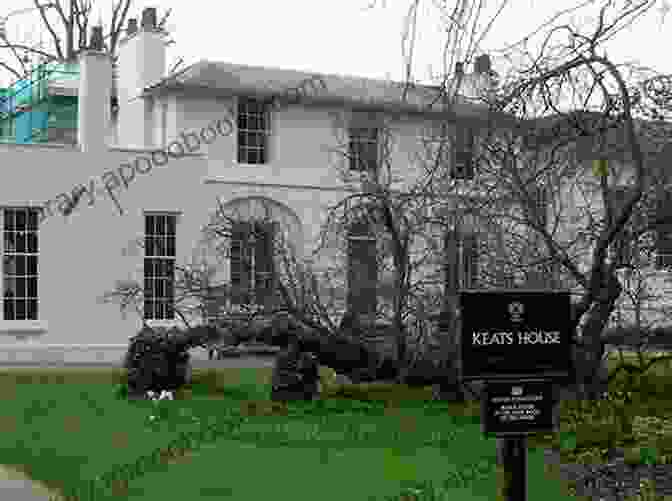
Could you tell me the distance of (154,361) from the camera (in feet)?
56.5

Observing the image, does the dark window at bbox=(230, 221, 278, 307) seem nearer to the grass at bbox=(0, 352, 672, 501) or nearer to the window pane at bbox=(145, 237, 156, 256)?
the grass at bbox=(0, 352, 672, 501)

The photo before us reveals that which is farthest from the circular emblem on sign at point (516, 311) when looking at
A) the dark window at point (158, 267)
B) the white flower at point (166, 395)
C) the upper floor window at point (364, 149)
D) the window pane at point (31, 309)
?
the window pane at point (31, 309)

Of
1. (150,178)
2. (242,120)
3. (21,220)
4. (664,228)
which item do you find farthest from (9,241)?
(664,228)

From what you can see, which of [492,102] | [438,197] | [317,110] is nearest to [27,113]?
[317,110]

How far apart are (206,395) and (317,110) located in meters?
14.0

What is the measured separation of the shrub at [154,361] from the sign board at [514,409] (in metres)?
10.8

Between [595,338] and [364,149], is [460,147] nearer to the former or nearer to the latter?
[595,338]

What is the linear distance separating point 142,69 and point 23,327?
25.8ft

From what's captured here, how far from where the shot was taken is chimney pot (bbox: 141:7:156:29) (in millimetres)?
29641

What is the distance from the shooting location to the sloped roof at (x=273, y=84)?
28172 mm

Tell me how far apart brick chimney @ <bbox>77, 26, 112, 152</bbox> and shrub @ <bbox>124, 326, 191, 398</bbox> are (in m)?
11.3

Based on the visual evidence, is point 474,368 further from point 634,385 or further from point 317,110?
point 317,110

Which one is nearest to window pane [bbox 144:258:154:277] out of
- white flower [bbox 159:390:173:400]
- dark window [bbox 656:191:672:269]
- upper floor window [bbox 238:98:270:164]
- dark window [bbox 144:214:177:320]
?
dark window [bbox 144:214:177:320]

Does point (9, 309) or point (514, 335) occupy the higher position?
point (514, 335)
